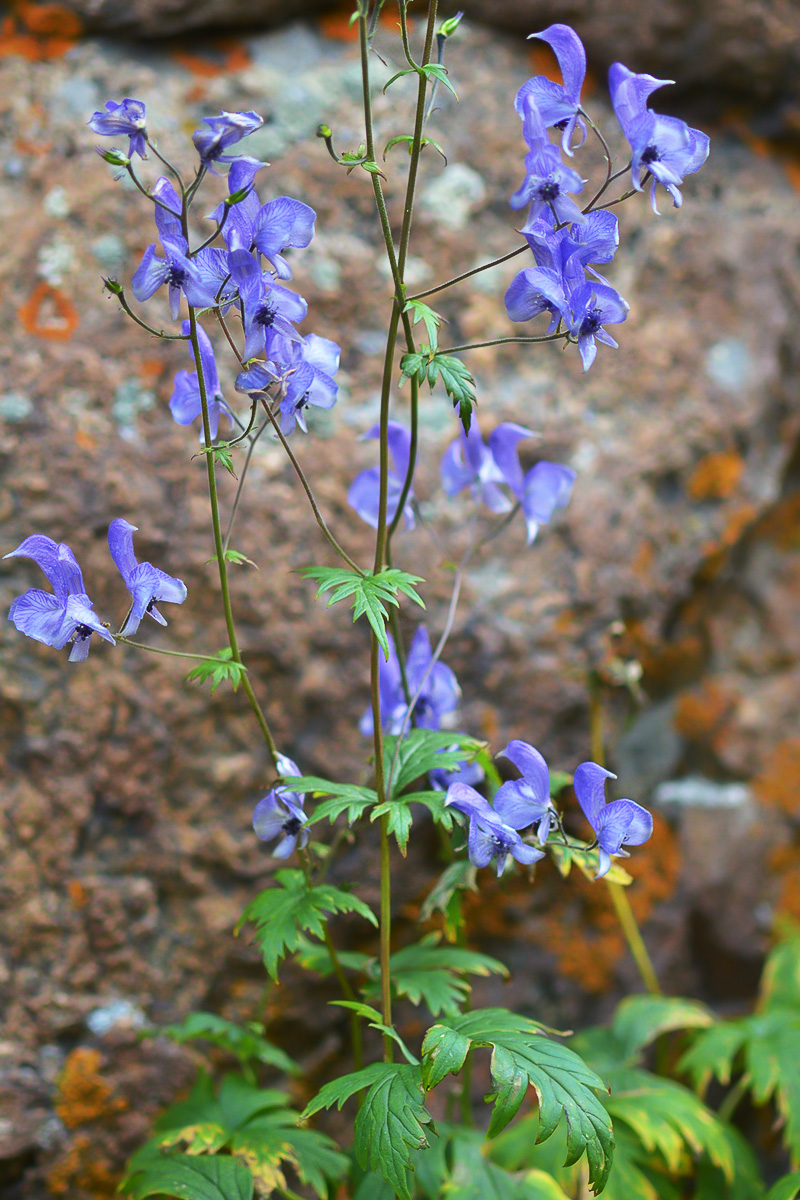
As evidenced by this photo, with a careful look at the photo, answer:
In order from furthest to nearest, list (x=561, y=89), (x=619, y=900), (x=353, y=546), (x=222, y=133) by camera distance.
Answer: (x=619, y=900)
(x=353, y=546)
(x=561, y=89)
(x=222, y=133)

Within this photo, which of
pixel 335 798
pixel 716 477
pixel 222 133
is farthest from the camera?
pixel 716 477

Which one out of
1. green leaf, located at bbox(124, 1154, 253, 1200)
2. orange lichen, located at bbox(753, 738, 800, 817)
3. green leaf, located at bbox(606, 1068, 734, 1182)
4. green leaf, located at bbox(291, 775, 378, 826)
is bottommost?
orange lichen, located at bbox(753, 738, 800, 817)

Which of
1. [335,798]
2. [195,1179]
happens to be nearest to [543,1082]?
[335,798]

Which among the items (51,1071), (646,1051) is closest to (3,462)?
(51,1071)

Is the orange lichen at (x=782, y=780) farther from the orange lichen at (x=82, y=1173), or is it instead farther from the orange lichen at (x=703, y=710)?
the orange lichen at (x=82, y=1173)

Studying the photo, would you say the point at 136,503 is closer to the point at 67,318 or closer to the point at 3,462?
the point at 3,462

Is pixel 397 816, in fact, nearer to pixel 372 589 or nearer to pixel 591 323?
pixel 372 589

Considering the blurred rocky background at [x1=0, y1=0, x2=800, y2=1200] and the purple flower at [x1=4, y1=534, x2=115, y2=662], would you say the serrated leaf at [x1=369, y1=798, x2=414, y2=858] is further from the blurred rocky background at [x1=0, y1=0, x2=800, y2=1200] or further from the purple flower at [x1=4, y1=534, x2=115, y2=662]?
the blurred rocky background at [x1=0, y1=0, x2=800, y2=1200]

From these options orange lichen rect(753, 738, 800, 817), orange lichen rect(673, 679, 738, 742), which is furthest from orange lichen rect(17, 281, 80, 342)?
orange lichen rect(753, 738, 800, 817)
